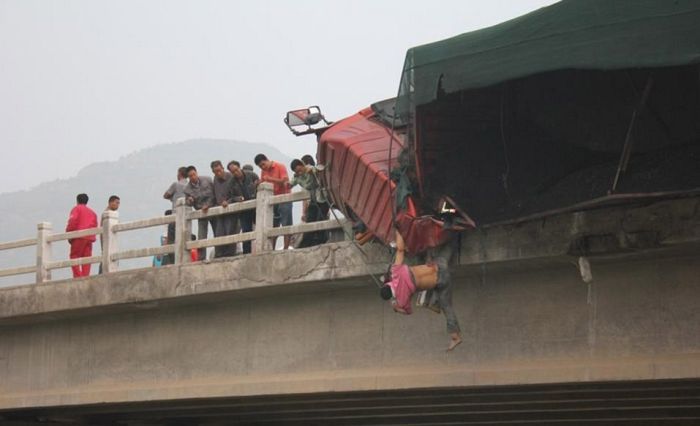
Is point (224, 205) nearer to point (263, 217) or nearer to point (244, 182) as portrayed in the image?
point (244, 182)

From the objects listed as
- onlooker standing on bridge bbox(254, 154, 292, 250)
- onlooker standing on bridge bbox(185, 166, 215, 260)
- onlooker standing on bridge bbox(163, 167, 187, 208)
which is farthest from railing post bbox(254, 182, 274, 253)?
onlooker standing on bridge bbox(163, 167, 187, 208)

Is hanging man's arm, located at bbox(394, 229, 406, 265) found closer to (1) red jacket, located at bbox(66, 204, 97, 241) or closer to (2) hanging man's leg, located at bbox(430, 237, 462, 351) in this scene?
(2) hanging man's leg, located at bbox(430, 237, 462, 351)

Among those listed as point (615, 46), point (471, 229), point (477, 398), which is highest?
point (615, 46)

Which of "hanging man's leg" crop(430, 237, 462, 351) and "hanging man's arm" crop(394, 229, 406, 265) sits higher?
"hanging man's arm" crop(394, 229, 406, 265)

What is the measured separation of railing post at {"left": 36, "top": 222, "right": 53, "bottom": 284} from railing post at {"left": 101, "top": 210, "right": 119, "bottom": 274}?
1.11 meters

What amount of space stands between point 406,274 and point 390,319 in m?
2.06

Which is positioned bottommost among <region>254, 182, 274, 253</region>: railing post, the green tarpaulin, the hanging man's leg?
the hanging man's leg

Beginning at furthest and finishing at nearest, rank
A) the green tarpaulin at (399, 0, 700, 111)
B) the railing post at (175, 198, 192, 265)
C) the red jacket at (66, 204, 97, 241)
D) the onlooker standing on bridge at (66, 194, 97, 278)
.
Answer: the red jacket at (66, 204, 97, 241) → the onlooker standing on bridge at (66, 194, 97, 278) → the railing post at (175, 198, 192, 265) → the green tarpaulin at (399, 0, 700, 111)

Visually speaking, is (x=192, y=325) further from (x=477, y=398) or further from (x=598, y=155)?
(x=598, y=155)

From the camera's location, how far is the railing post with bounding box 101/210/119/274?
19.6m

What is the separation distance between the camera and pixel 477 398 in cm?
1769

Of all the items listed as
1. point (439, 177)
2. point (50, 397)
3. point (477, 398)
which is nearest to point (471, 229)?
point (439, 177)

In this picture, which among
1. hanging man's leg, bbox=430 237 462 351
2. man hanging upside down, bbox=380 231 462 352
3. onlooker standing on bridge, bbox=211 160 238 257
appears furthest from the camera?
onlooker standing on bridge, bbox=211 160 238 257

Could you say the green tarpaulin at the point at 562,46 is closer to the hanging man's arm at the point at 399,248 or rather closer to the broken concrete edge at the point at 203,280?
the hanging man's arm at the point at 399,248
